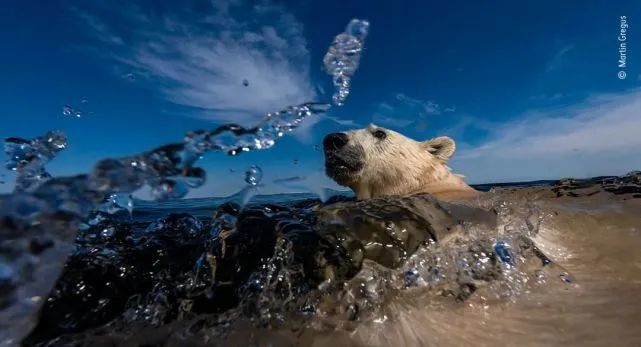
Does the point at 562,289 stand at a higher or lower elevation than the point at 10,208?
lower

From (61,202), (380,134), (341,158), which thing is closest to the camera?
(61,202)

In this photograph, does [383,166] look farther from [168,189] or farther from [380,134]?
[168,189]

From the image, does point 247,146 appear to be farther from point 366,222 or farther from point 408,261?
point 408,261

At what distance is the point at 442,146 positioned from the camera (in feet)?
21.2

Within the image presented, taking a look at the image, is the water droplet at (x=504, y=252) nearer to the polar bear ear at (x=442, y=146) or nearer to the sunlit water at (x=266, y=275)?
the sunlit water at (x=266, y=275)

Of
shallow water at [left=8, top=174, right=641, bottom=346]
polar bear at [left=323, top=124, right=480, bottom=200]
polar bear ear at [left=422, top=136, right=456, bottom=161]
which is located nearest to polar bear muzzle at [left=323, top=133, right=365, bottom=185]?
polar bear at [left=323, top=124, right=480, bottom=200]

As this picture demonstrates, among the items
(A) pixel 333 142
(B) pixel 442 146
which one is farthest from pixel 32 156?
(B) pixel 442 146

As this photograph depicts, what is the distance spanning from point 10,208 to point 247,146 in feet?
4.49

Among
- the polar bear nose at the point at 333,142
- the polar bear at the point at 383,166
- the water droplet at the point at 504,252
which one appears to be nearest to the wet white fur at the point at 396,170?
the polar bear at the point at 383,166

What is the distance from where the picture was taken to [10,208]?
5.55 ft

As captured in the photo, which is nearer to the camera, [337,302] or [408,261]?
[337,302]

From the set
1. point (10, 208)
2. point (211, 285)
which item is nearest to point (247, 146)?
point (211, 285)

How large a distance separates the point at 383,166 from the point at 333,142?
791 mm

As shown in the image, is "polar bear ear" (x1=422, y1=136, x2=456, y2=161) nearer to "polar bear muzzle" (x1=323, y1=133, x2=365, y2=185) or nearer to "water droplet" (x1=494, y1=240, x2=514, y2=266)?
"polar bear muzzle" (x1=323, y1=133, x2=365, y2=185)
